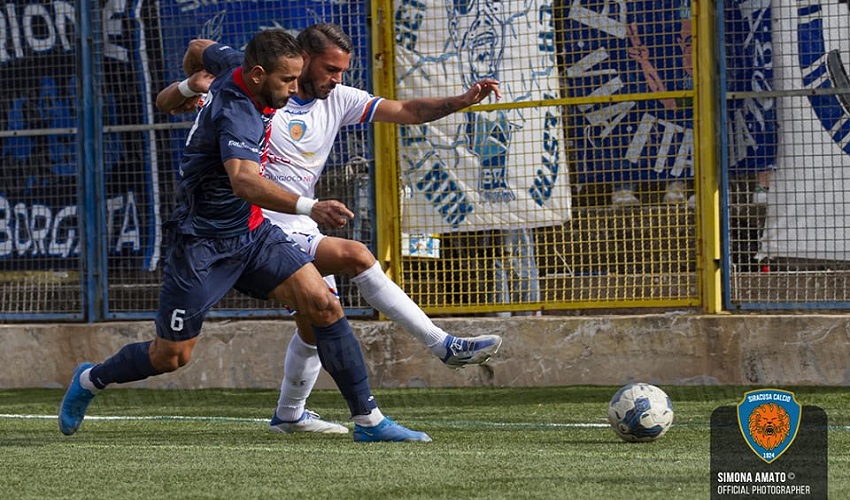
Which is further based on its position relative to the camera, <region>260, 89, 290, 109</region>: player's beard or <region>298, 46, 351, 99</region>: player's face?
<region>298, 46, 351, 99</region>: player's face

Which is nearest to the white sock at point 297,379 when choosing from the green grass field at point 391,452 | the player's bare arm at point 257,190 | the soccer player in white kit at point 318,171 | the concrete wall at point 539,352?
the soccer player in white kit at point 318,171

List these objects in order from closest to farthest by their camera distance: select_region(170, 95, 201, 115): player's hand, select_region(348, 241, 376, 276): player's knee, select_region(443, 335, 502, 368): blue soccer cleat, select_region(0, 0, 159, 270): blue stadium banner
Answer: select_region(443, 335, 502, 368): blue soccer cleat → select_region(348, 241, 376, 276): player's knee → select_region(170, 95, 201, 115): player's hand → select_region(0, 0, 159, 270): blue stadium banner

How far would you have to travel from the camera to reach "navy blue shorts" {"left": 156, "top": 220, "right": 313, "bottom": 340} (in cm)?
664

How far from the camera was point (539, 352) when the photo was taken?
32.0ft

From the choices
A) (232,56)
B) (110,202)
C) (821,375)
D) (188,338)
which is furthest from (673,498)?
(110,202)

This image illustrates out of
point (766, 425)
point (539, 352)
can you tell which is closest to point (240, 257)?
point (766, 425)

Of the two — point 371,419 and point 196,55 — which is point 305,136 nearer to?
point 196,55

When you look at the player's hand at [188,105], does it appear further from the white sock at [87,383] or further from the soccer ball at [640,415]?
the soccer ball at [640,415]

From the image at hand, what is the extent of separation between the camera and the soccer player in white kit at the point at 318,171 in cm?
720

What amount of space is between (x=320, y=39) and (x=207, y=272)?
4.58ft

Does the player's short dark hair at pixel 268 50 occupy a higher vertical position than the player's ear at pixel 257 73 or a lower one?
higher

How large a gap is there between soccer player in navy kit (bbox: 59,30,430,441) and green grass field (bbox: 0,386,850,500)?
1.24 feet

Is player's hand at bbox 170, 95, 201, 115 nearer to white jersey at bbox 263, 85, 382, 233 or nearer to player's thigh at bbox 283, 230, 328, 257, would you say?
white jersey at bbox 263, 85, 382, 233

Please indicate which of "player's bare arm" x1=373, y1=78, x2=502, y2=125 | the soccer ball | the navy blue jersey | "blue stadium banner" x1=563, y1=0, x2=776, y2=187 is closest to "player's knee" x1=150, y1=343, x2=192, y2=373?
the navy blue jersey
